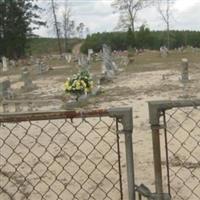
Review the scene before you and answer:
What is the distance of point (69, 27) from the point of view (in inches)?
2549

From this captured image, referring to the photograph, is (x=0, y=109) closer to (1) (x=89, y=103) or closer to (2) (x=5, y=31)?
(1) (x=89, y=103)

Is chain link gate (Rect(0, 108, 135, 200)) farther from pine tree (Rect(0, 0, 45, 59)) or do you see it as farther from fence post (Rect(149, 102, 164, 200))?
pine tree (Rect(0, 0, 45, 59))

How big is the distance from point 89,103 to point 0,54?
141 feet

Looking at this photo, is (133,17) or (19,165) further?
(133,17)

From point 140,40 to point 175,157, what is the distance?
5005cm

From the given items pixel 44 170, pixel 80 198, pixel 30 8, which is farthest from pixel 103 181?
pixel 30 8

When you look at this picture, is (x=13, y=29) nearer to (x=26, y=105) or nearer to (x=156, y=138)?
(x=26, y=105)

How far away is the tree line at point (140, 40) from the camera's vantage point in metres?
57.3

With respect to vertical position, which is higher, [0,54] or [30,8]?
[30,8]

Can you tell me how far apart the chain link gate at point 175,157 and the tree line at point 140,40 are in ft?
152

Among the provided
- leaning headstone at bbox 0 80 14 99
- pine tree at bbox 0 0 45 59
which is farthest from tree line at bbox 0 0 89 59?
leaning headstone at bbox 0 80 14 99

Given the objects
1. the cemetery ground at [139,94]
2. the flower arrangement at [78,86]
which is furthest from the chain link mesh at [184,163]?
the flower arrangement at [78,86]

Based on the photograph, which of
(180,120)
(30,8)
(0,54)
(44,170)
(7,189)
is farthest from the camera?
(30,8)

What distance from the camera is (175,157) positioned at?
829 cm
